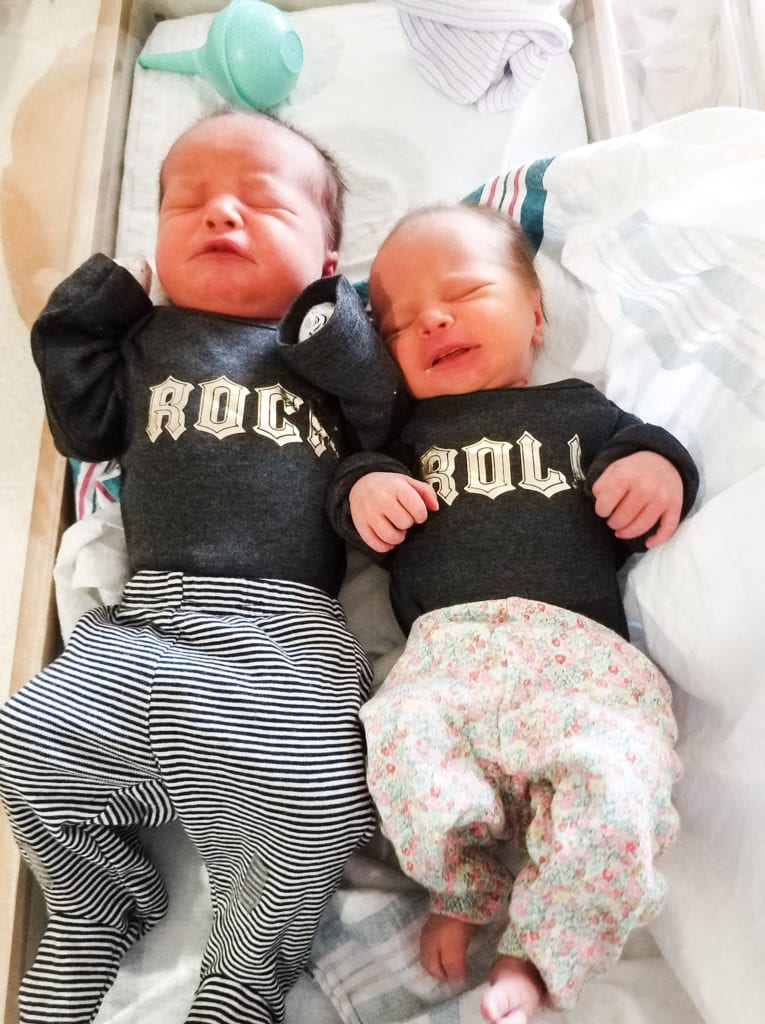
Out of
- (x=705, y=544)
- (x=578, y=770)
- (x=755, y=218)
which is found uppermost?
(x=755, y=218)

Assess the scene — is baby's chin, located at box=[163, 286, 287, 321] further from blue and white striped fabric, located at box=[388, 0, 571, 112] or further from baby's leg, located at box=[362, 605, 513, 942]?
blue and white striped fabric, located at box=[388, 0, 571, 112]

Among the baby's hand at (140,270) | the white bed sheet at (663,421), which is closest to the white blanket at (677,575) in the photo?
the white bed sheet at (663,421)

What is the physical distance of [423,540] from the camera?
87 cm

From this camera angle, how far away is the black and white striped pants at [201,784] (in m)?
0.72

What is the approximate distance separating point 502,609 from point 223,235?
0.52 meters

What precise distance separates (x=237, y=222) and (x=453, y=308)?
0.27 metres

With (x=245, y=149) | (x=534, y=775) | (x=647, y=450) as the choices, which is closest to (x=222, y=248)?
(x=245, y=149)

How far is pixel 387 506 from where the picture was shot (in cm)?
83

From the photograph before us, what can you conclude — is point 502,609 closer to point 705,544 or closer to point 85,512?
point 705,544

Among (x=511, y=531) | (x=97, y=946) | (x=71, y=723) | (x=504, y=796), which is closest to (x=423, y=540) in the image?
(x=511, y=531)

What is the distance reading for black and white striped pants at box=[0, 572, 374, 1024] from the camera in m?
0.72

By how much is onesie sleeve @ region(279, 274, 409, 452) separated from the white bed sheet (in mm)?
212

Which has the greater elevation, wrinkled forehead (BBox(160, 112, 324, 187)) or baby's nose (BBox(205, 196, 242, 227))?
wrinkled forehead (BBox(160, 112, 324, 187))

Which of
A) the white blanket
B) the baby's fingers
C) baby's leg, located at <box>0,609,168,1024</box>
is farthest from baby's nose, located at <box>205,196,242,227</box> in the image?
the baby's fingers
